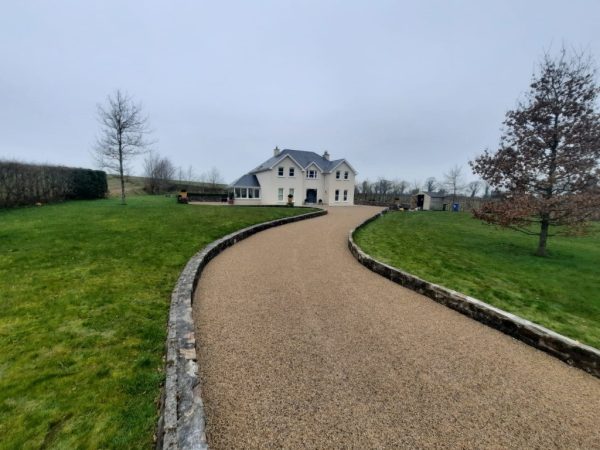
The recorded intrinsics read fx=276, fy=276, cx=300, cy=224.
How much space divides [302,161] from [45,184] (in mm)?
27051

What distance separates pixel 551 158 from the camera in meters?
12.4

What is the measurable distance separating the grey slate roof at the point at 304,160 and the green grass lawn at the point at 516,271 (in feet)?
77.2

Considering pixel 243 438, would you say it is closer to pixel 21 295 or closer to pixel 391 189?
pixel 21 295

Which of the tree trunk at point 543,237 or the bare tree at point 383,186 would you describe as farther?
the bare tree at point 383,186

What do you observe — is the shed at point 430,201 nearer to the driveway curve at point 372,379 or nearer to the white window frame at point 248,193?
the white window frame at point 248,193

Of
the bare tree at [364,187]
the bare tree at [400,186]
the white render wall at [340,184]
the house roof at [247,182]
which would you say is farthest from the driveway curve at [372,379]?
the bare tree at [400,186]

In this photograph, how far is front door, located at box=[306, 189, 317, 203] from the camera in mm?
37688

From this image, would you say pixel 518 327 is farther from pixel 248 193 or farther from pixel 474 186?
pixel 474 186

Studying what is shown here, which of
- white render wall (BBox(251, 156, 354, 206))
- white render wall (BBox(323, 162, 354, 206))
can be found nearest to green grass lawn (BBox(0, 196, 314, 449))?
white render wall (BBox(251, 156, 354, 206))

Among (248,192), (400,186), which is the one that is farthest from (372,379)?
(400,186)

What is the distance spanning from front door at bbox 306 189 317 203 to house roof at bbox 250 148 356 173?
3.31 metres

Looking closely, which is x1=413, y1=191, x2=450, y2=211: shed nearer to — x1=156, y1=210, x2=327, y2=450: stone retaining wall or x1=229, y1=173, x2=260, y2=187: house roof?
x1=229, y1=173, x2=260, y2=187: house roof

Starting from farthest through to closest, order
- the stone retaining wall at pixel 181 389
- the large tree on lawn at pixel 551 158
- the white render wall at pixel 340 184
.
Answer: the white render wall at pixel 340 184 < the large tree on lawn at pixel 551 158 < the stone retaining wall at pixel 181 389

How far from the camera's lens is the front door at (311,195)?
124 feet
